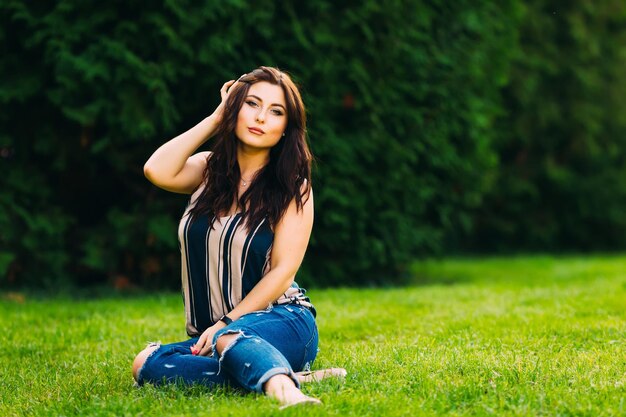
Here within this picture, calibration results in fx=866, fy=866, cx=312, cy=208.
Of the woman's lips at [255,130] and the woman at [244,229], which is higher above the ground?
the woman's lips at [255,130]

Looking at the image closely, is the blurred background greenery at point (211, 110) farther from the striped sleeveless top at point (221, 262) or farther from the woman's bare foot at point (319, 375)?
the woman's bare foot at point (319, 375)

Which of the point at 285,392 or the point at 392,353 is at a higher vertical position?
the point at 285,392

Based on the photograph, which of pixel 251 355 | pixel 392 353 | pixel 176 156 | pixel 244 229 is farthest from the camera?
pixel 392 353

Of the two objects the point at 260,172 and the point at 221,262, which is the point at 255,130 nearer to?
the point at 260,172

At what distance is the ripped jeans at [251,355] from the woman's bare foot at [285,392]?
0.02 meters

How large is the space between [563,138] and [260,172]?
1068cm

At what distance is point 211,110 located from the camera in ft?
25.4

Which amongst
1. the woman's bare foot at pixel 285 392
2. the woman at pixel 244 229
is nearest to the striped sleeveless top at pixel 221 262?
the woman at pixel 244 229

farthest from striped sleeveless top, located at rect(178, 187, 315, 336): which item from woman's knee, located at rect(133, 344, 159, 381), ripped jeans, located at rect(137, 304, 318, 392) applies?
woman's knee, located at rect(133, 344, 159, 381)

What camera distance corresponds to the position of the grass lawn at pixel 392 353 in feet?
10.9

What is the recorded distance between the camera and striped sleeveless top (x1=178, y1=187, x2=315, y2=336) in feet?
12.3

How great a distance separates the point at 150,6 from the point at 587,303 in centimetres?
422

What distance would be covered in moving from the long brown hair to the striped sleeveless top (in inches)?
2.0

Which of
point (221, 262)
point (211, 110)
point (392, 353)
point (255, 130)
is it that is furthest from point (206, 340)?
point (211, 110)
